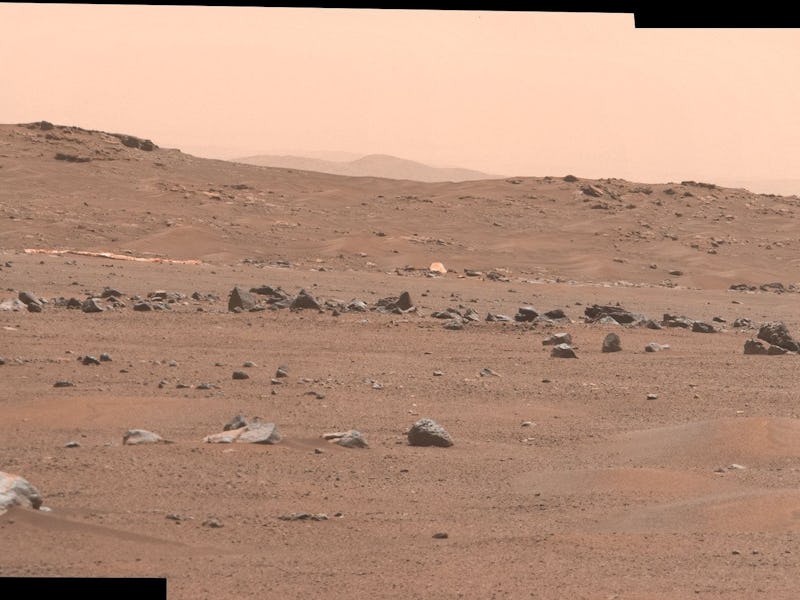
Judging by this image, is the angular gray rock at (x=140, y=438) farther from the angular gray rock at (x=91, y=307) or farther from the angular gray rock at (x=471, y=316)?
the angular gray rock at (x=471, y=316)

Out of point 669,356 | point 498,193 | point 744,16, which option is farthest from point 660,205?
point 744,16

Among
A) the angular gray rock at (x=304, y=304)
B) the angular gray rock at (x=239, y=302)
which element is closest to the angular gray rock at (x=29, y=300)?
the angular gray rock at (x=239, y=302)

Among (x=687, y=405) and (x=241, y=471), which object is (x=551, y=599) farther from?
(x=687, y=405)

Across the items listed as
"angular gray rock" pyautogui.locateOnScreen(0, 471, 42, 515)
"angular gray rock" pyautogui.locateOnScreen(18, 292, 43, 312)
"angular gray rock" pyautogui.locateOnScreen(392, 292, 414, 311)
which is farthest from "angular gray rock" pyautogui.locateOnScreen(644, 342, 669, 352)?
"angular gray rock" pyautogui.locateOnScreen(0, 471, 42, 515)

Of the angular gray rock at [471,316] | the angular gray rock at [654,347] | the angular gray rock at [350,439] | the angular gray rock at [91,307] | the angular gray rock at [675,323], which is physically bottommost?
the angular gray rock at [350,439]

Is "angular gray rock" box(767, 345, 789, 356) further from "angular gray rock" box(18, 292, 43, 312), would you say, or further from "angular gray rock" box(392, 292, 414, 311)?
"angular gray rock" box(18, 292, 43, 312)

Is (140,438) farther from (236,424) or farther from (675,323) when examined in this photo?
(675,323)
